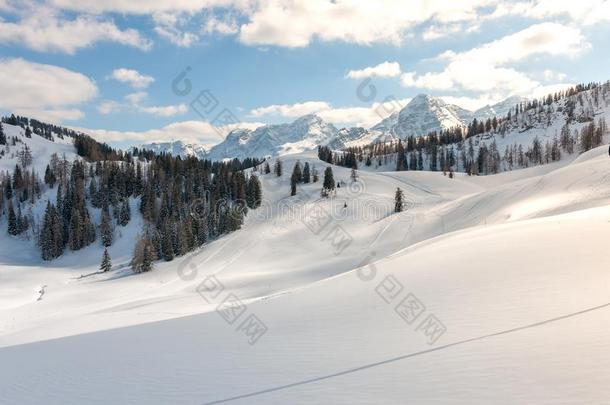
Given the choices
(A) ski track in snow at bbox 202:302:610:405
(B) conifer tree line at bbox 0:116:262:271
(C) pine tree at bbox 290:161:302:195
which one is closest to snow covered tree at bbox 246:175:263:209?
(B) conifer tree line at bbox 0:116:262:271

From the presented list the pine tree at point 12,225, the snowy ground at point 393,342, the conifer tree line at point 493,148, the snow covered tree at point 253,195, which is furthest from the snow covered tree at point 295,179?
the snowy ground at point 393,342

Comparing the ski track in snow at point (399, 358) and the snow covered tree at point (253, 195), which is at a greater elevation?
the ski track in snow at point (399, 358)

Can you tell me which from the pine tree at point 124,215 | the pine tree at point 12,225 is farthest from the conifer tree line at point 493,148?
the pine tree at point 12,225

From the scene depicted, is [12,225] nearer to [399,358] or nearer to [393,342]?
[393,342]

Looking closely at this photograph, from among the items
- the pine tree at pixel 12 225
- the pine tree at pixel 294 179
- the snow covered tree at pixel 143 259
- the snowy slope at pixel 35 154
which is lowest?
the snow covered tree at pixel 143 259

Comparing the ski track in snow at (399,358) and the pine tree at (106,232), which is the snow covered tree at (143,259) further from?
the ski track in snow at (399,358)

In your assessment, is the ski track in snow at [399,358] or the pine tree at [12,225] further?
the pine tree at [12,225]

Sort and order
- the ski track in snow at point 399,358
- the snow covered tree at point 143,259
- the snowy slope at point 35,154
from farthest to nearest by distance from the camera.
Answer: the snowy slope at point 35,154, the snow covered tree at point 143,259, the ski track in snow at point 399,358

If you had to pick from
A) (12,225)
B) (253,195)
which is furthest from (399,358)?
(12,225)

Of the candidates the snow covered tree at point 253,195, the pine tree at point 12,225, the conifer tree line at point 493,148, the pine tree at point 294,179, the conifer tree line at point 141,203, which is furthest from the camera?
the conifer tree line at point 493,148

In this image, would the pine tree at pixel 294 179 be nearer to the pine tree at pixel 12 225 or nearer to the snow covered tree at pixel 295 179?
the snow covered tree at pixel 295 179

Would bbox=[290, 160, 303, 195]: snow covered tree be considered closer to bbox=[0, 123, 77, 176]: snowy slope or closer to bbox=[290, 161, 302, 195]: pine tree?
bbox=[290, 161, 302, 195]: pine tree

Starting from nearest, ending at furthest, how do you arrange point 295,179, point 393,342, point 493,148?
1. point 393,342
2. point 295,179
3. point 493,148

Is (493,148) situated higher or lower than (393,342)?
higher
